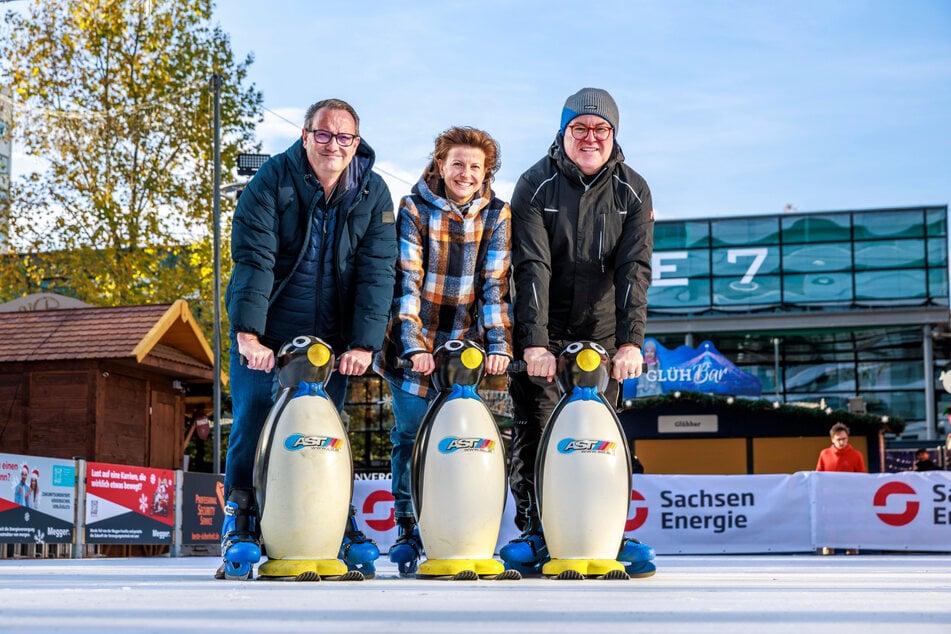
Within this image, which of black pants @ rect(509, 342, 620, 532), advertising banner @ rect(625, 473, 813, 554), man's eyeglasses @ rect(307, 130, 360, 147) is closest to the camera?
man's eyeglasses @ rect(307, 130, 360, 147)

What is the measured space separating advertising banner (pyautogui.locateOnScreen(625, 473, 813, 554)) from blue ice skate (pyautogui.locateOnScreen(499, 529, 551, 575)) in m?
8.16

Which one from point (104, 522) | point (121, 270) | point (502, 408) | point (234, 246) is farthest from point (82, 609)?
point (502, 408)

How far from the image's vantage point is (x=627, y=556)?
4699 millimetres

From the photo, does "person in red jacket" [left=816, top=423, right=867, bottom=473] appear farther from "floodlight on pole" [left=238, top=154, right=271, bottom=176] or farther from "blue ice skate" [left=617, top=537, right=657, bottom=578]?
"blue ice skate" [left=617, top=537, right=657, bottom=578]

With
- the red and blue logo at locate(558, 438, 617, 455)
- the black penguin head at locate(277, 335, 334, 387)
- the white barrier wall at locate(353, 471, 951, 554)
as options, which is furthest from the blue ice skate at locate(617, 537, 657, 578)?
the white barrier wall at locate(353, 471, 951, 554)

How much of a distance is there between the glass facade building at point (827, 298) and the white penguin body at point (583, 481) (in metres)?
43.9

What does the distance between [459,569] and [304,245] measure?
1337 millimetres

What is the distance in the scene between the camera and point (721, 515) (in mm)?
12977

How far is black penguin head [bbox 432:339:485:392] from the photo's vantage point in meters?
4.38

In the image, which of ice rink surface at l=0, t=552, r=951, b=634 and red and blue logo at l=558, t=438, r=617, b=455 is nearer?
ice rink surface at l=0, t=552, r=951, b=634

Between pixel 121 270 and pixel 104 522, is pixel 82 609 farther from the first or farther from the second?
pixel 121 270

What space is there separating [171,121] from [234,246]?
818 inches

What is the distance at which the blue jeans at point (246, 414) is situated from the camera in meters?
4.54

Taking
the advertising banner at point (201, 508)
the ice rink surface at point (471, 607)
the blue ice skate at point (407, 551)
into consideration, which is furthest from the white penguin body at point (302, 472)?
the advertising banner at point (201, 508)
